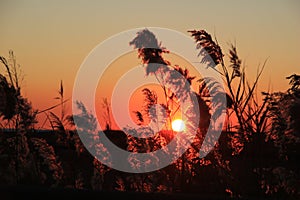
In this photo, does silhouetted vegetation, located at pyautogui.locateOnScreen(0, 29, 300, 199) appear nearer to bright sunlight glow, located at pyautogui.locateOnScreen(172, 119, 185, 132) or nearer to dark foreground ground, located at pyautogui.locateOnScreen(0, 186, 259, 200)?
bright sunlight glow, located at pyautogui.locateOnScreen(172, 119, 185, 132)

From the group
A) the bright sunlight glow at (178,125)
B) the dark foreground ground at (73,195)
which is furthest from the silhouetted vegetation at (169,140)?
the dark foreground ground at (73,195)

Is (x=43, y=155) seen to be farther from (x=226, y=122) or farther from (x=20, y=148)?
(x=226, y=122)

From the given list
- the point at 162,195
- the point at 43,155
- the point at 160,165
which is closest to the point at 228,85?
the point at 160,165

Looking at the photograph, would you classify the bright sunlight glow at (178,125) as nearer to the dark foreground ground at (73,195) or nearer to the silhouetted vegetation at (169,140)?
the silhouetted vegetation at (169,140)

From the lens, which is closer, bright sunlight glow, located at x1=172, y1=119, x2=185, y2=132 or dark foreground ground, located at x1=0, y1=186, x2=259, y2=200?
dark foreground ground, located at x1=0, y1=186, x2=259, y2=200

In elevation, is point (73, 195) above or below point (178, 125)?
below

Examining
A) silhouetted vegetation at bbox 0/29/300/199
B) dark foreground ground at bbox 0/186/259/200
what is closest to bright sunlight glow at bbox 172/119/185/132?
silhouetted vegetation at bbox 0/29/300/199

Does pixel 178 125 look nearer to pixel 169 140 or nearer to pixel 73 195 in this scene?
pixel 169 140

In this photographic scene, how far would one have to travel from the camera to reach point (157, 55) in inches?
363

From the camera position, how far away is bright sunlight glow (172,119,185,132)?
28.6 feet

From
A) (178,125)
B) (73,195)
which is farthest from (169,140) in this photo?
(73,195)

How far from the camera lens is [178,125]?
29.0 ft

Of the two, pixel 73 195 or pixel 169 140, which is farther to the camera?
pixel 169 140

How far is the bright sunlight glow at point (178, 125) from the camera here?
8727 mm
